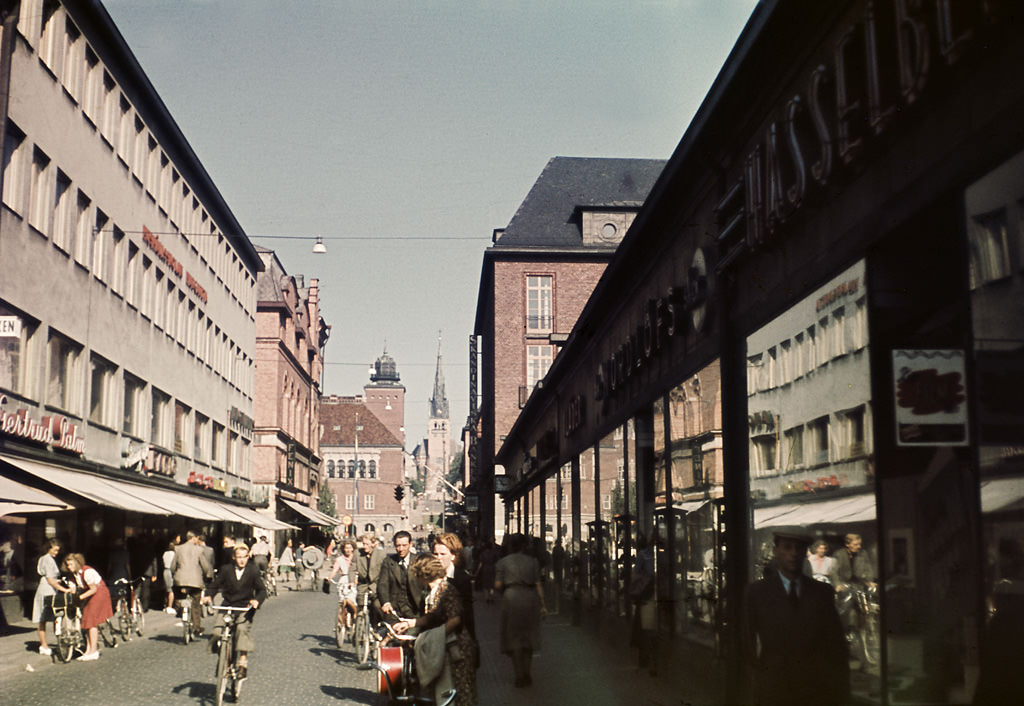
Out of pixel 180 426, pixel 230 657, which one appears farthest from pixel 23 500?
pixel 180 426

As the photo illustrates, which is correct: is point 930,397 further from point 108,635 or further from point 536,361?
point 536,361

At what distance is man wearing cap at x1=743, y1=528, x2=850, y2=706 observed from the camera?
22.5 feet

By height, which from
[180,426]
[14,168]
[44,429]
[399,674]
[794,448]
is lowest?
[399,674]

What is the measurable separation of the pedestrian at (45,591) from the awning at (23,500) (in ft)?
2.35

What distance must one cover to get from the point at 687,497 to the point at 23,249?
1444cm

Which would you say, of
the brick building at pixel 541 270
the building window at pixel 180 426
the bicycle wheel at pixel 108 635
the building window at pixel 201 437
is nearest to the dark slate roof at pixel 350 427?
the brick building at pixel 541 270

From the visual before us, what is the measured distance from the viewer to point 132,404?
105 ft

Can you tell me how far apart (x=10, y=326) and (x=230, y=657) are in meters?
10.9

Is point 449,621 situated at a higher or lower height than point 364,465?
lower

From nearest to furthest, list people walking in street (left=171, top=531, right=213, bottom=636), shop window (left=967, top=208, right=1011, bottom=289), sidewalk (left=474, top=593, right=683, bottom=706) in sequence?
shop window (left=967, top=208, right=1011, bottom=289) → sidewalk (left=474, top=593, right=683, bottom=706) → people walking in street (left=171, top=531, right=213, bottom=636)

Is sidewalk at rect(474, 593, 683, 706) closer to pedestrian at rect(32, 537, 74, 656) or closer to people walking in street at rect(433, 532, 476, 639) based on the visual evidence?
people walking in street at rect(433, 532, 476, 639)

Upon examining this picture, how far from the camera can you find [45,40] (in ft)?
77.9

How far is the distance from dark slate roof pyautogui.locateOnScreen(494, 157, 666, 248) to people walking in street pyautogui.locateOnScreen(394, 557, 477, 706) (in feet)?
159

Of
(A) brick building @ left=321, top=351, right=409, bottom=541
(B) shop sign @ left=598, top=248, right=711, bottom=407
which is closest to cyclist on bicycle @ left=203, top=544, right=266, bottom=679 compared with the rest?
(B) shop sign @ left=598, top=248, right=711, bottom=407
